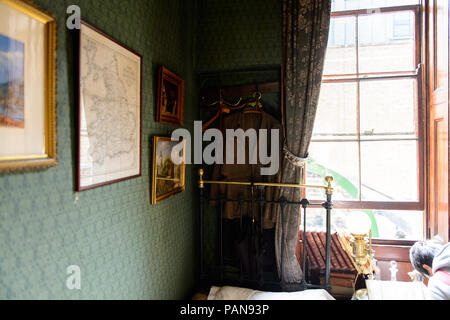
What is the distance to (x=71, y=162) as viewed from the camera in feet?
3.69

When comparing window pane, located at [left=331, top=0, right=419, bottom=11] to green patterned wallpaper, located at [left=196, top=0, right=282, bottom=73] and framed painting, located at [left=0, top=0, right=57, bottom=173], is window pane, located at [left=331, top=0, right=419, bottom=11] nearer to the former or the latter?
green patterned wallpaper, located at [left=196, top=0, right=282, bottom=73]

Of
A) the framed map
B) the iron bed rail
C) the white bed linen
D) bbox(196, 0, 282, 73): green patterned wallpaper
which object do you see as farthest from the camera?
bbox(196, 0, 282, 73): green patterned wallpaper

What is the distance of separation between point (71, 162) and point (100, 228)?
359mm

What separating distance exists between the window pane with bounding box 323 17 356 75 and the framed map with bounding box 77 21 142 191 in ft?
5.97

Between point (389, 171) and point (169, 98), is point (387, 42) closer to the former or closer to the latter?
point (389, 171)

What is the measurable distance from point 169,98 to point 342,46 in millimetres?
1698

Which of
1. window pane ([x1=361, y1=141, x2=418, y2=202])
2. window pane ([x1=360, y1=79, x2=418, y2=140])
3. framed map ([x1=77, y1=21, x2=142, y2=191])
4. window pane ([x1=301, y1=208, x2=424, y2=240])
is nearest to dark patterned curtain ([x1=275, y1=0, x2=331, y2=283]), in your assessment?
window pane ([x1=301, y1=208, x2=424, y2=240])

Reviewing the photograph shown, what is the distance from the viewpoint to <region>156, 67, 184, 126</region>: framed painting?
1832 millimetres

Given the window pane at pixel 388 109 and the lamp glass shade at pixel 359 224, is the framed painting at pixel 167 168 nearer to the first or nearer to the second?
the lamp glass shade at pixel 359 224

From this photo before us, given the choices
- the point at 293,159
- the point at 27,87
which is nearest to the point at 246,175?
the point at 293,159

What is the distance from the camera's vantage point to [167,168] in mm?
1976

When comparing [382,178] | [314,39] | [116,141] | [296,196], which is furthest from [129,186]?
[382,178]

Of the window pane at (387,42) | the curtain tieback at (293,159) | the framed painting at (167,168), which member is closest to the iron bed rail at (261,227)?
the curtain tieback at (293,159)
